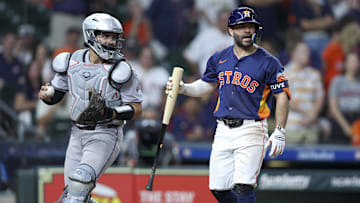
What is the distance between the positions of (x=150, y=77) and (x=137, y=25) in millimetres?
889

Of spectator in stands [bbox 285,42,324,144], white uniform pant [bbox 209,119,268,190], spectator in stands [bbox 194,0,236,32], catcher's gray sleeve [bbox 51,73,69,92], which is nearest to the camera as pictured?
white uniform pant [bbox 209,119,268,190]

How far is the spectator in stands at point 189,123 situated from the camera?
8.98 meters

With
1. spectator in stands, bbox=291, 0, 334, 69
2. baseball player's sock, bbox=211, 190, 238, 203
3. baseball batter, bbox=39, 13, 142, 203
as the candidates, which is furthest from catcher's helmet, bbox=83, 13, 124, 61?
spectator in stands, bbox=291, 0, 334, 69

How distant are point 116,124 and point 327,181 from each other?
3.35 m

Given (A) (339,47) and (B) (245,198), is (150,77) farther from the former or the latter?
(B) (245,198)

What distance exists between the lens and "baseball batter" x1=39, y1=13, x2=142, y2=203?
504cm

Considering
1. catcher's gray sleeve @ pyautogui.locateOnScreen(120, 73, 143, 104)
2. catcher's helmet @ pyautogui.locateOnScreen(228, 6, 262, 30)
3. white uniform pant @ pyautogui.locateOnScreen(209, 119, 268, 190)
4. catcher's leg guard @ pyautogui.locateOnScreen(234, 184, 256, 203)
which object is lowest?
catcher's leg guard @ pyautogui.locateOnScreen(234, 184, 256, 203)

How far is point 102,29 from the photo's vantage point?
5.16 meters

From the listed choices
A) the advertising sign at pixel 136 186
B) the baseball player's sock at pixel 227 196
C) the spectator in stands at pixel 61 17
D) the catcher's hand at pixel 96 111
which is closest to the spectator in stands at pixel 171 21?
the spectator in stands at pixel 61 17

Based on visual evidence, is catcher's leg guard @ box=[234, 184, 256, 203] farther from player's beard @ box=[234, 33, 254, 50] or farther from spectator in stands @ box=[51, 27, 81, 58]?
spectator in stands @ box=[51, 27, 81, 58]

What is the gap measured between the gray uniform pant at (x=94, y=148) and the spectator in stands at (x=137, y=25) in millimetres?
4290

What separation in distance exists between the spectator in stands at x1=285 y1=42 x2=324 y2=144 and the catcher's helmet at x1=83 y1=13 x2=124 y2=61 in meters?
4.11

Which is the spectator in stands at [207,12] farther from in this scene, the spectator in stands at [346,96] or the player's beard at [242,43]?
the player's beard at [242,43]

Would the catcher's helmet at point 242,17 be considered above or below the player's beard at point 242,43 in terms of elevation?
above
